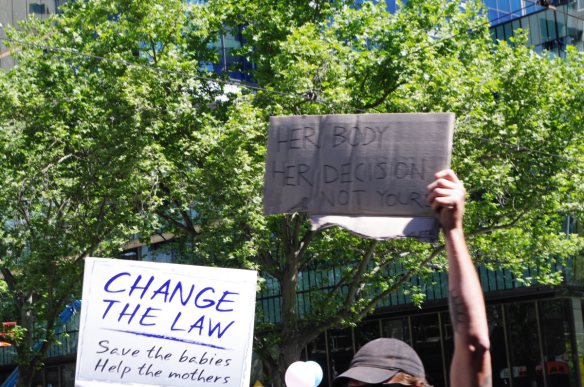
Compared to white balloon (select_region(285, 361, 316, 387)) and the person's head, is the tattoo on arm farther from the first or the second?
white balloon (select_region(285, 361, 316, 387))

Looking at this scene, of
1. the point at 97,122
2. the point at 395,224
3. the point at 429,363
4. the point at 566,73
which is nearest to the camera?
Result: the point at 395,224

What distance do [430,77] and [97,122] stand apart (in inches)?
277

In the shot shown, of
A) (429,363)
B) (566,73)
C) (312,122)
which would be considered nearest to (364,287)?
(566,73)

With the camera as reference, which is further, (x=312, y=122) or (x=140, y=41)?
(x=140, y=41)

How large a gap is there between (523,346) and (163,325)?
24.0 m

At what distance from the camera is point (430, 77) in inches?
Result: 763

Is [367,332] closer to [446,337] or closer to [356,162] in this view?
[446,337]

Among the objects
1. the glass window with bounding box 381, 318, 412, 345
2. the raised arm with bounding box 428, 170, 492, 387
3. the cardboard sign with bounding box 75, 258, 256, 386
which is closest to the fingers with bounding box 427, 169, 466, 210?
the raised arm with bounding box 428, 170, 492, 387

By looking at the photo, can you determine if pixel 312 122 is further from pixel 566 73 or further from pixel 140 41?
pixel 140 41

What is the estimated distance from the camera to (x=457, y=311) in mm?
2414

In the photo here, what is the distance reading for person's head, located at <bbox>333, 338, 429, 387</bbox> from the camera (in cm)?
300

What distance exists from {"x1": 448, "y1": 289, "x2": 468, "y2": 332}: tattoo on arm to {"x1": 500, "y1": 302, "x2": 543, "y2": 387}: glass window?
90.5ft

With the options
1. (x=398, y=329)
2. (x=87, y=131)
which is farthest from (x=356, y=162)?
(x=398, y=329)

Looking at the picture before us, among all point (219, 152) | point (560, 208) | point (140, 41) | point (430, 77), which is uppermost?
point (140, 41)
